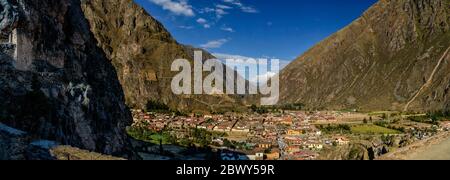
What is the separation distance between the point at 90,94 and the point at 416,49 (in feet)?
566

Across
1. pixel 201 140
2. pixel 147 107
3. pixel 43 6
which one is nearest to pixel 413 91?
pixel 147 107

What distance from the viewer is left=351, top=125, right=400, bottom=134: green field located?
298ft

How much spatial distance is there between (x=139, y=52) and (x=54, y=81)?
404 ft

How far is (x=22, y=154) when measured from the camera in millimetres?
17531

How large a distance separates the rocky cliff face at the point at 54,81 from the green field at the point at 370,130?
57386 millimetres

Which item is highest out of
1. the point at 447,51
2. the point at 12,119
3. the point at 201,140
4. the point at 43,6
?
the point at 447,51

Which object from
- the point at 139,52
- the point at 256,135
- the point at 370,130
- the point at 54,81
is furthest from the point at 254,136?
the point at 139,52

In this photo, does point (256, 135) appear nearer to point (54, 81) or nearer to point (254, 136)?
point (254, 136)

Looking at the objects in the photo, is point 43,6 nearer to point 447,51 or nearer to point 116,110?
point 116,110

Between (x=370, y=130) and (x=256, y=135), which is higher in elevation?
(x=370, y=130)

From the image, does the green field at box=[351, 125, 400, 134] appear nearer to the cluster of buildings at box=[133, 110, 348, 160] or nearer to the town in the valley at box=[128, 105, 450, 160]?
the town in the valley at box=[128, 105, 450, 160]

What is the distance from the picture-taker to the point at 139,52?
15538 cm

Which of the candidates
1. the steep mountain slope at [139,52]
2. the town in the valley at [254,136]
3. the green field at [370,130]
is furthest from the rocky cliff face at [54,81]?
the steep mountain slope at [139,52]

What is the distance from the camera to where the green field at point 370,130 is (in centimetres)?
9085
